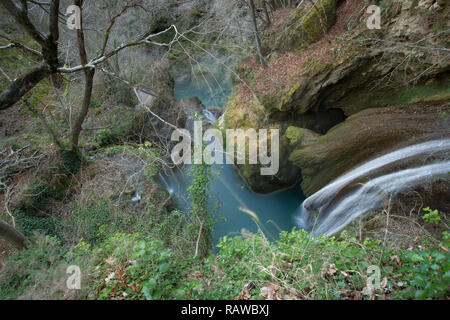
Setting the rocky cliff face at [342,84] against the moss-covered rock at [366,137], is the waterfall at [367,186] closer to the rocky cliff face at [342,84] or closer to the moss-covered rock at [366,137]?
the moss-covered rock at [366,137]

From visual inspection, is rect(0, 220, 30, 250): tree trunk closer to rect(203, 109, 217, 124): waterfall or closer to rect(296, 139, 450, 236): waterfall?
rect(296, 139, 450, 236): waterfall

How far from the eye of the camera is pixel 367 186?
5.86 m

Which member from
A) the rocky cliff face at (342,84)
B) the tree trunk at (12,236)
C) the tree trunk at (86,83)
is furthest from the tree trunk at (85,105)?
the rocky cliff face at (342,84)

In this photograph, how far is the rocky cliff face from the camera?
20.1 ft

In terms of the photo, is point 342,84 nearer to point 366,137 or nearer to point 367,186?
point 366,137

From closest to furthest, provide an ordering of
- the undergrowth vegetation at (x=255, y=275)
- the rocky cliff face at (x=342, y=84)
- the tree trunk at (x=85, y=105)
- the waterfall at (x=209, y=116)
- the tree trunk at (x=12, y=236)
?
the undergrowth vegetation at (x=255, y=275)
the tree trunk at (x=12, y=236)
the tree trunk at (x=85, y=105)
the rocky cliff face at (x=342, y=84)
the waterfall at (x=209, y=116)

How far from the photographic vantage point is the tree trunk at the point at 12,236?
4.34 m

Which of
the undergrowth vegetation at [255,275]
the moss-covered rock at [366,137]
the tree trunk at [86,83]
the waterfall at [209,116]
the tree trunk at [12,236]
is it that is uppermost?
the waterfall at [209,116]

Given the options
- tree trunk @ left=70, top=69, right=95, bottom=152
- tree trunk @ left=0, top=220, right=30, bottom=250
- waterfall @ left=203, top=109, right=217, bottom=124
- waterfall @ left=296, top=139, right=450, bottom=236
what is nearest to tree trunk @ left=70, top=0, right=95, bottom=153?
tree trunk @ left=70, top=69, right=95, bottom=152

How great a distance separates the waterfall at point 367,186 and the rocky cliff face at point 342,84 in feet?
1.59

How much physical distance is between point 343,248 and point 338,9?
877 cm

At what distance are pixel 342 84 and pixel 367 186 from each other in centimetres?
379

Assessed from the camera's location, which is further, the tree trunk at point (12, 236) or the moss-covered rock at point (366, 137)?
the moss-covered rock at point (366, 137)

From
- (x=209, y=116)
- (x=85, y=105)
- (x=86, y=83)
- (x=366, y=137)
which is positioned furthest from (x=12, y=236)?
(x=209, y=116)
